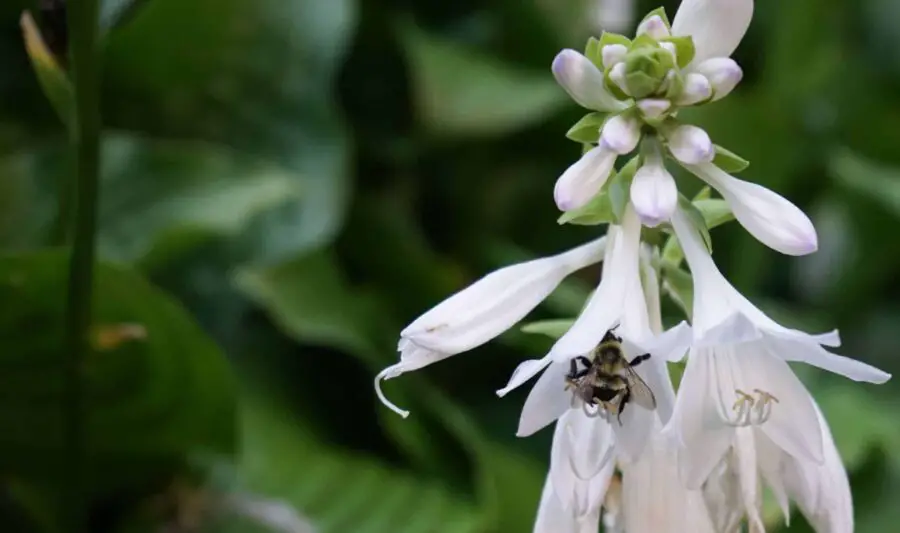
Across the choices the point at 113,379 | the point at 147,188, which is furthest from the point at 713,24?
the point at 147,188

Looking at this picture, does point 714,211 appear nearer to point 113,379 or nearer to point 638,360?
point 638,360

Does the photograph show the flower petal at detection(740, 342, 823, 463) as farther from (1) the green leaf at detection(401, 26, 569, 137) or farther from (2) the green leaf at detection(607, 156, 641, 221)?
(1) the green leaf at detection(401, 26, 569, 137)

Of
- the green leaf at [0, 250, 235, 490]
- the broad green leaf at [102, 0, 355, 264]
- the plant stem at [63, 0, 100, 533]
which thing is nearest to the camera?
the plant stem at [63, 0, 100, 533]

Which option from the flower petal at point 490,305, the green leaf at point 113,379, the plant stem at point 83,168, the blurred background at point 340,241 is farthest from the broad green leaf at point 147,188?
the flower petal at point 490,305

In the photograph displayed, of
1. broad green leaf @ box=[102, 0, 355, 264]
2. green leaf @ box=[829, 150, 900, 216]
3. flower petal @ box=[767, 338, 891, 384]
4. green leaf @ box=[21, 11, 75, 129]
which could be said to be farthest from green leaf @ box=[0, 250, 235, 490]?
green leaf @ box=[829, 150, 900, 216]

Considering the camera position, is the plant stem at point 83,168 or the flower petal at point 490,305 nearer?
the flower petal at point 490,305

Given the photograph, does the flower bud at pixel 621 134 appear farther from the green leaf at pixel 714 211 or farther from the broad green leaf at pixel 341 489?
the broad green leaf at pixel 341 489
